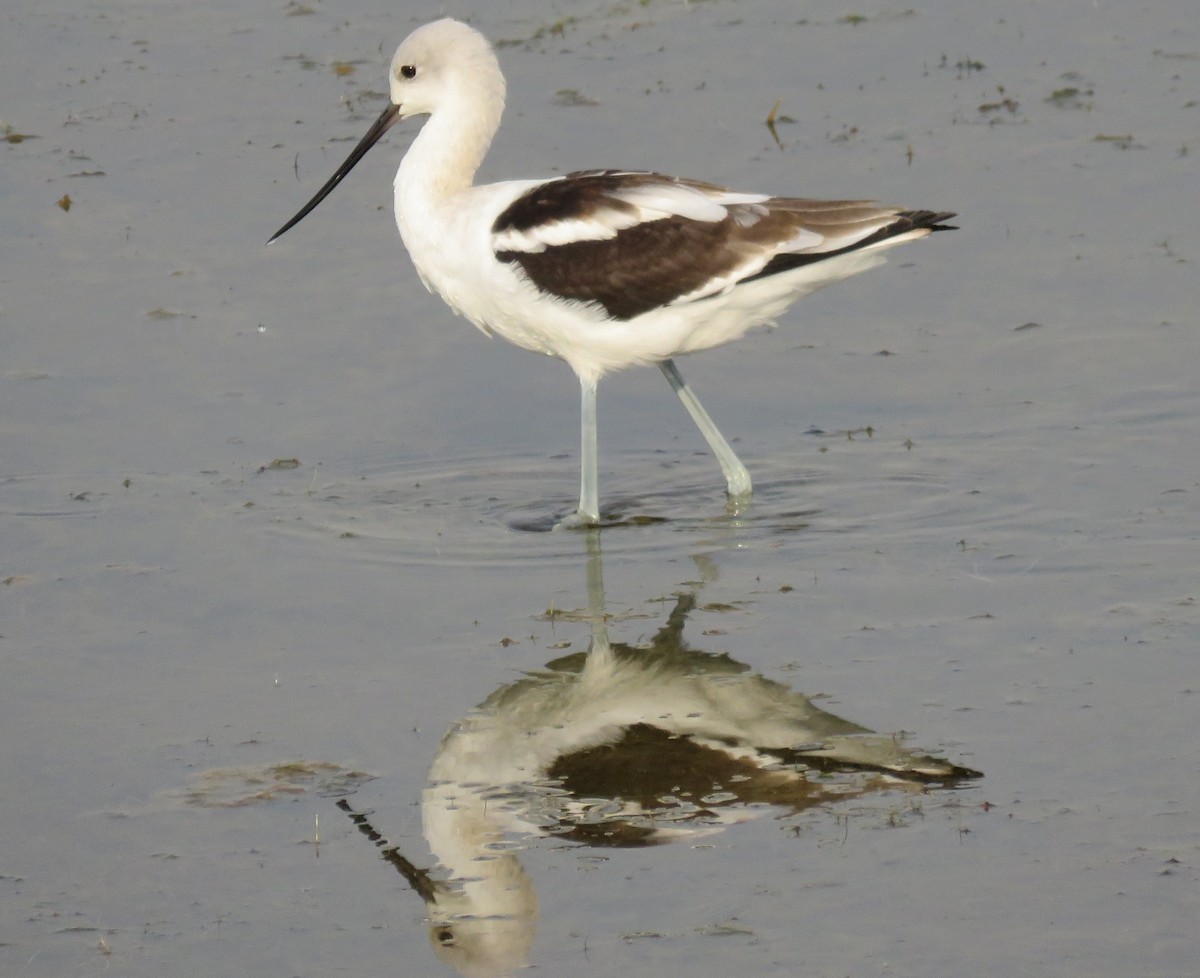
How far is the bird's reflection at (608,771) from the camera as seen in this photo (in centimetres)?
485

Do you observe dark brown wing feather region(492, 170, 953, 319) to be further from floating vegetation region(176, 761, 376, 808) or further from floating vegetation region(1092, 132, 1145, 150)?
floating vegetation region(1092, 132, 1145, 150)

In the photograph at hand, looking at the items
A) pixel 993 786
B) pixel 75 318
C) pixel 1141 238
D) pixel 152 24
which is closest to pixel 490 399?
pixel 75 318

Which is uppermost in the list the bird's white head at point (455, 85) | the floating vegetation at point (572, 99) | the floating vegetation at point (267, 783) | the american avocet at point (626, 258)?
the bird's white head at point (455, 85)

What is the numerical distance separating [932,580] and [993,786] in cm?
169

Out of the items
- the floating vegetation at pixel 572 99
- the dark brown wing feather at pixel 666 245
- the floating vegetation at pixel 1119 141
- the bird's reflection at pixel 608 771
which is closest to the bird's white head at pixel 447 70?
the dark brown wing feather at pixel 666 245

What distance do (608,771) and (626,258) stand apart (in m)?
2.68

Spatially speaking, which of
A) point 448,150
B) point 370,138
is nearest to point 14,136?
point 370,138

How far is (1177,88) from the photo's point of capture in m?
12.6

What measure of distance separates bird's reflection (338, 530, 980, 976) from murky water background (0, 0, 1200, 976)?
7 centimetres

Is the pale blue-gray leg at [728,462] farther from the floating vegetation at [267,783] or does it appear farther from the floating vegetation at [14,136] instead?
the floating vegetation at [14,136]

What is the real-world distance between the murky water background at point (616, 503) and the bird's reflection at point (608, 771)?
0.07 meters

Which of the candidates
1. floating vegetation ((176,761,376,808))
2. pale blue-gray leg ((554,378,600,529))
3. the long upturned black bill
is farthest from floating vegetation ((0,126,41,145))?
floating vegetation ((176,761,376,808))

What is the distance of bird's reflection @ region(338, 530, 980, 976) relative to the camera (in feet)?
15.9

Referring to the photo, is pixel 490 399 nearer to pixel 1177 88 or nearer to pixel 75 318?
pixel 75 318
